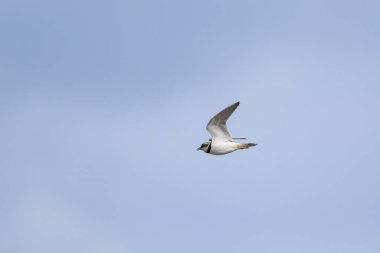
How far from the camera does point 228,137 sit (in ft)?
187

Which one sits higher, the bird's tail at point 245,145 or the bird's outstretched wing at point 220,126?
the bird's outstretched wing at point 220,126

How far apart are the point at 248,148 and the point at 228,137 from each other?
169 cm

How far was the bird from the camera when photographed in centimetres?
5609

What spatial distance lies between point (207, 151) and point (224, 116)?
123 inches

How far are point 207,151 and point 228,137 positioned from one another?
1.79 meters

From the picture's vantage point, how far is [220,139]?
57156mm

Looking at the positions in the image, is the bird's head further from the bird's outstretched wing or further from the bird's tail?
the bird's tail

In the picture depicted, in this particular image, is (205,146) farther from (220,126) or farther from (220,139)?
(220,126)

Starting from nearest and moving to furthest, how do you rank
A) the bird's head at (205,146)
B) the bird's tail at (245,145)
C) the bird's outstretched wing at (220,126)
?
the bird's outstretched wing at (220,126)
the bird's tail at (245,145)
the bird's head at (205,146)

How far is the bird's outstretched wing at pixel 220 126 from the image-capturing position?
55.7 meters

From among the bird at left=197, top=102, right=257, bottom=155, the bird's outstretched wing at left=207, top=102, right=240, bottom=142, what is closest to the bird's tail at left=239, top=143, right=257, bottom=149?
the bird at left=197, top=102, right=257, bottom=155

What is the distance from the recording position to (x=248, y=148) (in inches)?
2208

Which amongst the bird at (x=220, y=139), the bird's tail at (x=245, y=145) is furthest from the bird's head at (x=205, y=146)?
the bird's tail at (x=245, y=145)

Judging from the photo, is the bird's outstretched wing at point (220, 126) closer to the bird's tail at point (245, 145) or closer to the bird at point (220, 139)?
the bird at point (220, 139)
